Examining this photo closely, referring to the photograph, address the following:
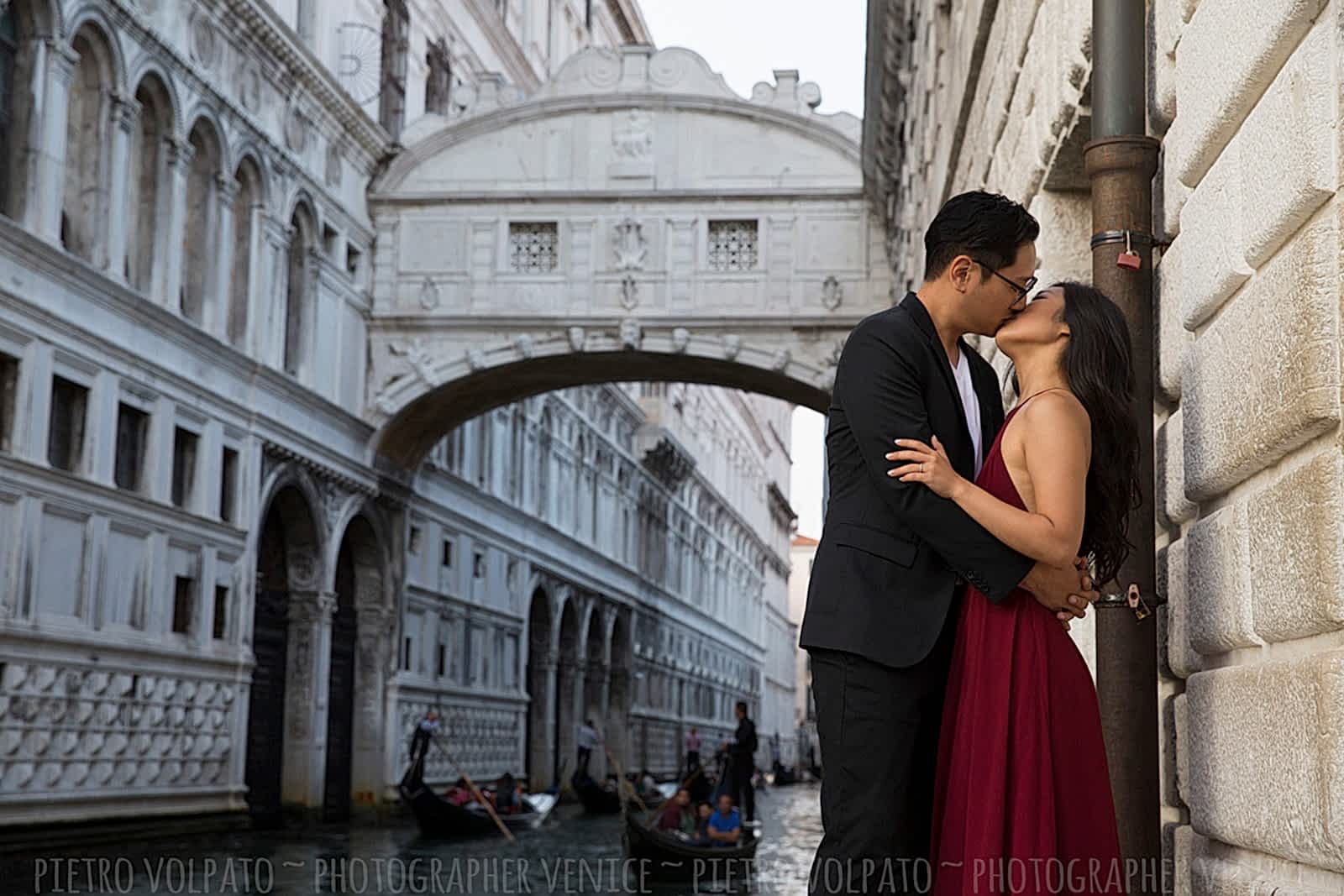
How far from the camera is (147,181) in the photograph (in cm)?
1402

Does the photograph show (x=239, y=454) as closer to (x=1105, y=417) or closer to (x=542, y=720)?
(x=542, y=720)

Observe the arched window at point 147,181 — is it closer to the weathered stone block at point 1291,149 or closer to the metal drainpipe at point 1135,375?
the metal drainpipe at point 1135,375

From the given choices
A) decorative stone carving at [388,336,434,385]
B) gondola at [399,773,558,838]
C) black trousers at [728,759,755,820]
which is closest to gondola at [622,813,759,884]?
black trousers at [728,759,755,820]

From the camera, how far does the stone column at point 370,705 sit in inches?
758

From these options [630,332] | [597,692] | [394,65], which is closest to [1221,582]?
[630,332]

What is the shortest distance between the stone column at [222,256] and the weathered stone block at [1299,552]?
1302cm

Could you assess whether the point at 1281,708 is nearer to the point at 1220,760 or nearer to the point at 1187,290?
the point at 1220,760

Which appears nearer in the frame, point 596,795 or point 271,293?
point 271,293

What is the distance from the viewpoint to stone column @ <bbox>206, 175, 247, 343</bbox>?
1494 cm

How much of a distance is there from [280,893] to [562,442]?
57.6 ft

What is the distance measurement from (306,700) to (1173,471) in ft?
49.1

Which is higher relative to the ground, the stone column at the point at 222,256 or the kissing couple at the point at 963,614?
the stone column at the point at 222,256

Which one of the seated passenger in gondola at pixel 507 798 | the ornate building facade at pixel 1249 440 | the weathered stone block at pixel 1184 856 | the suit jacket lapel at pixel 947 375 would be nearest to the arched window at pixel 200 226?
the seated passenger in gondola at pixel 507 798

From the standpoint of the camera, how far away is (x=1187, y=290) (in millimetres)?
3232
